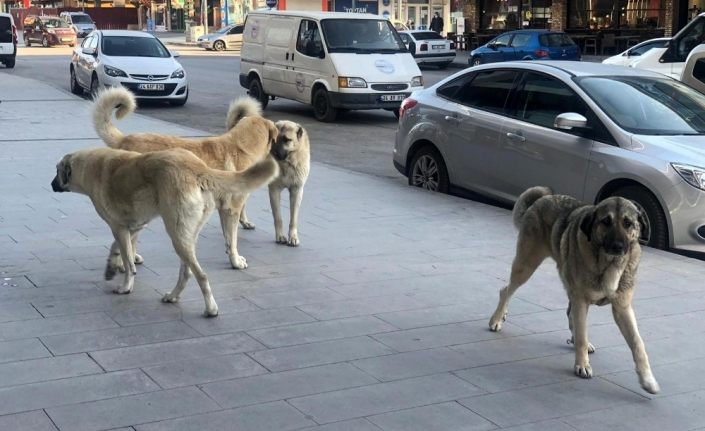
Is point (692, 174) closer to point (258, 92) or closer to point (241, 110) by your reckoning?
point (241, 110)

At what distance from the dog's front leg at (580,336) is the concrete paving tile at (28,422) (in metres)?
2.67

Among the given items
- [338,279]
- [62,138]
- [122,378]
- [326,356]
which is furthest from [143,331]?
[62,138]

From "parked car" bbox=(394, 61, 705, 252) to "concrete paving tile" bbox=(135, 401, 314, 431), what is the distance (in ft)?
14.3

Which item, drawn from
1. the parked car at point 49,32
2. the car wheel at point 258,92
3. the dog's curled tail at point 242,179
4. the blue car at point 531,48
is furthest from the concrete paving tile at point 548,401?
the parked car at point 49,32

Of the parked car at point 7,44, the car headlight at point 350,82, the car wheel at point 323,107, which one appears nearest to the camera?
the car headlight at point 350,82

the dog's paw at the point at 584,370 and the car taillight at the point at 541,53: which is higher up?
the car taillight at the point at 541,53

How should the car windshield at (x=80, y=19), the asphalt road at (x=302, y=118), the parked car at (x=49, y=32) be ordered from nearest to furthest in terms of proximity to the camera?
the asphalt road at (x=302, y=118), the parked car at (x=49, y=32), the car windshield at (x=80, y=19)

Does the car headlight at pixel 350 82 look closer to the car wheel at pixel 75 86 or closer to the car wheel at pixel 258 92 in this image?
the car wheel at pixel 258 92

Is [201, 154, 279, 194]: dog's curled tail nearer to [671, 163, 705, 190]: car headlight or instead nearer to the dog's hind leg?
the dog's hind leg

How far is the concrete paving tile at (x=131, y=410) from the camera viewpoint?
4234mm

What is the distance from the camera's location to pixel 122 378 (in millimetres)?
4789

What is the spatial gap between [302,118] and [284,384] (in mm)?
15019

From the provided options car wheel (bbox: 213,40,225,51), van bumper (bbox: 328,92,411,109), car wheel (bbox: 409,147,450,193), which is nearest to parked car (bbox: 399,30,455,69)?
van bumper (bbox: 328,92,411,109)

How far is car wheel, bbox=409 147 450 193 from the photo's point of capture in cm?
1028
